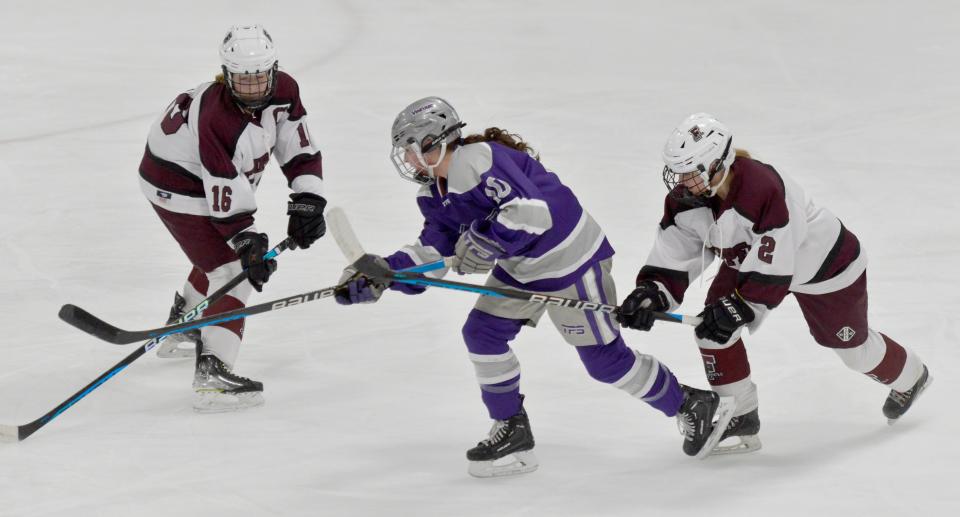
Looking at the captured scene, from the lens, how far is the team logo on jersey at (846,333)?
3473mm

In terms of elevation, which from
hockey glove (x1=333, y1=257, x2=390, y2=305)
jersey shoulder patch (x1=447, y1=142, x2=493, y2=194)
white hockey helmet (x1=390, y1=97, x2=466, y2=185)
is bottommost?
hockey glove (x1=333, y1=257, x2=390, y2=305)

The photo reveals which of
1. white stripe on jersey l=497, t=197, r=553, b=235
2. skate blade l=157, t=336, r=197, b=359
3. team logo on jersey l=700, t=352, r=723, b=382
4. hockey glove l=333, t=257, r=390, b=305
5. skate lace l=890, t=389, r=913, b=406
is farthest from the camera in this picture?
skate blade l=157, t=336, r=197, b=359

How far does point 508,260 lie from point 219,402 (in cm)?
112

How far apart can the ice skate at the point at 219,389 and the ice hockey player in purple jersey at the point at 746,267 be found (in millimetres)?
1313

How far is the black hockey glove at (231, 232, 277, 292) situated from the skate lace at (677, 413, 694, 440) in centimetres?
131

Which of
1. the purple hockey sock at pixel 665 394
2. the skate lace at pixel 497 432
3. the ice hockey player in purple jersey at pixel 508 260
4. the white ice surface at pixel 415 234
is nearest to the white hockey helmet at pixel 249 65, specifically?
the ice hockey player in purple jersey at pixel 508 260

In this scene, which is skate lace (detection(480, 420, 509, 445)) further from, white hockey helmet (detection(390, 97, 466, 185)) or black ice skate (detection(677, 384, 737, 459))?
white hockey helmet (detection(390, 97, 466, 185))

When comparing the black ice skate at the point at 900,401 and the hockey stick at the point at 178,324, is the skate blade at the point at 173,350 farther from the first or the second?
the black ice skate at the point at 900,401

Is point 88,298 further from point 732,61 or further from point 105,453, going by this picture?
point 732,61

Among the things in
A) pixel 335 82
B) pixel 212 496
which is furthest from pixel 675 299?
pixel 335 82

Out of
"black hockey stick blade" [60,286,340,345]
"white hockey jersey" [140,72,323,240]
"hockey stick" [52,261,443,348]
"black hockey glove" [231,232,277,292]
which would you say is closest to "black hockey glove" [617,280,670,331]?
"hockey stick" [52,261,443,348]

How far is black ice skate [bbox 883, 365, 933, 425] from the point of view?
11.8ft

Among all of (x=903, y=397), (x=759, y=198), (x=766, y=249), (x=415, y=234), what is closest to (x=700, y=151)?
(x=759, y=198)

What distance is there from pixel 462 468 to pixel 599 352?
0.50m
